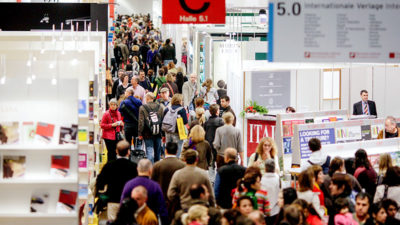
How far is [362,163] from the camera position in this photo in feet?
26.0

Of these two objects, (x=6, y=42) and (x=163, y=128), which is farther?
(x=6, y=42)

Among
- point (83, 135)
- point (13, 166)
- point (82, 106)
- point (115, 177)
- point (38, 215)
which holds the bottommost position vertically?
point (38, 215)

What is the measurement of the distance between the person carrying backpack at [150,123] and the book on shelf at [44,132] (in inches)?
161

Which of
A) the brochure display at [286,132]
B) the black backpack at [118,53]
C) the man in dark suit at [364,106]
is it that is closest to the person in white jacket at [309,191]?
the brochure display at [286,132]

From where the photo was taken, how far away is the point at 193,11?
10094mm

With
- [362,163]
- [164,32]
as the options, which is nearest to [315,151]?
[362,163]

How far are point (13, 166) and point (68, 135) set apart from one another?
66 centimetres

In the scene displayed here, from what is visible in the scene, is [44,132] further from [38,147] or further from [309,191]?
[309,191]

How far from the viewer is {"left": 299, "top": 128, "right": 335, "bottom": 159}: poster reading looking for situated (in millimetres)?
9898

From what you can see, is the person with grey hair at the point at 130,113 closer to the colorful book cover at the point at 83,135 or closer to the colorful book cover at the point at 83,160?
the colorful book cover at the point at 83,135

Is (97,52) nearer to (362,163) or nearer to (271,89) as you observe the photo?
(271,89)

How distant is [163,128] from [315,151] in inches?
140

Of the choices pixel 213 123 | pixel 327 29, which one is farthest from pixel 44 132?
pixel 213 123

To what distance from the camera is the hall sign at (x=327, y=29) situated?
24.4 ft
